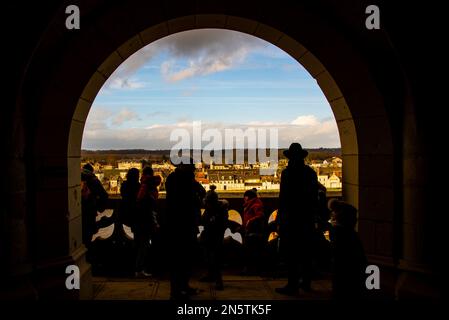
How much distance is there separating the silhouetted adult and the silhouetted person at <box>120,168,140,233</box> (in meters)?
1.00

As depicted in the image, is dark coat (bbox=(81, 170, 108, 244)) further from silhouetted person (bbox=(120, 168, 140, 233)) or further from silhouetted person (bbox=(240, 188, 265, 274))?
silhouetted person (bbox=(240, 188, 265, 274))

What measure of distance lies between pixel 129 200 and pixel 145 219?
320mm

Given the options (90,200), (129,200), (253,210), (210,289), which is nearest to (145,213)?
(129,200)

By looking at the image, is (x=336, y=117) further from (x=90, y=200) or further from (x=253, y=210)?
(x=90, y=200)

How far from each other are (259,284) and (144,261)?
1452 millimetres

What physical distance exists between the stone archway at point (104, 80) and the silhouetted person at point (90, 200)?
703mm

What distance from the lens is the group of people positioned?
3104 millimetres

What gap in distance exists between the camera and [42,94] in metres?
3.39

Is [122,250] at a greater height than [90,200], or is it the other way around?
[90,200]

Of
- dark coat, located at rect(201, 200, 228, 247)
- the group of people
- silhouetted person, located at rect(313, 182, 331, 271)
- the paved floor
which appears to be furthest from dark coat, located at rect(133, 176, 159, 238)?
silhouetted person, located at rect(313, 182, 331, 271)

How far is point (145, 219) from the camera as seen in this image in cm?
470

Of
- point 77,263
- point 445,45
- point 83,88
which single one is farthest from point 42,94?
point 445,45

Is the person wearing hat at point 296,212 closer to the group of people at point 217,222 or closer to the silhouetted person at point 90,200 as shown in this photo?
the group of people at point 217,222

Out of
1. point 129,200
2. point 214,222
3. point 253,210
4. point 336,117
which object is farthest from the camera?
point 253,210
